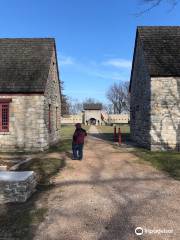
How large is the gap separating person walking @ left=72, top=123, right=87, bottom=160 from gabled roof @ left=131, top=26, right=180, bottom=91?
5915 mm

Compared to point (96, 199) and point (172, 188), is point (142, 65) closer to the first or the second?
point (172, 188)

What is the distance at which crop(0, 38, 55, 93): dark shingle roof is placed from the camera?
60.4 feet

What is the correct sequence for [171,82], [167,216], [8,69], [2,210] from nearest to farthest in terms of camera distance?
[167,216] → [2,210] → [171,82] → [8,69]

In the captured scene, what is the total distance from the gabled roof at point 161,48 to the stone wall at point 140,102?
72 cm

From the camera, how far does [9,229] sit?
267 inches

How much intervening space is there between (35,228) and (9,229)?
55 centimetres

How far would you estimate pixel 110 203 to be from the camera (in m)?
8.38

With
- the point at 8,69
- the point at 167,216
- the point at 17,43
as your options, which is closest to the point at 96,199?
the point at 167,216

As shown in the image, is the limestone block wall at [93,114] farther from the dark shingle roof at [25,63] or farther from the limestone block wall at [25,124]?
the limestone block wall at [25,124]

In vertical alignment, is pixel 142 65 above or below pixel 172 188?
above

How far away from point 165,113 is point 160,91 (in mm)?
1242

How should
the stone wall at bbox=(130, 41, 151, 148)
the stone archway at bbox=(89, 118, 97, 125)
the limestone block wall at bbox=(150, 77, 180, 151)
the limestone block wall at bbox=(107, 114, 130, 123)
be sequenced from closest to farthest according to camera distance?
the limestone block wall at bbox=(150, 77, 180, 151), the stone wall at bbox=(130, 41, 151, 148), the stone archway at bbox=(89, 118, 97, 125), the limestone block wall at bbox=(107, 114, 130, 123)

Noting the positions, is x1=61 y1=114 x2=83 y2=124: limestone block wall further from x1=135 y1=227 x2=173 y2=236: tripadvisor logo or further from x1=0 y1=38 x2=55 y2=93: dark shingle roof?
x1=135 y1=227 x2=173 y2=236: tripadvisor logo

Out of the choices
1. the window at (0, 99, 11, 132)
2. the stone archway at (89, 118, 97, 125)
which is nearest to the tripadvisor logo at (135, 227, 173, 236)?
the window at (0, 99, 11, 132)
